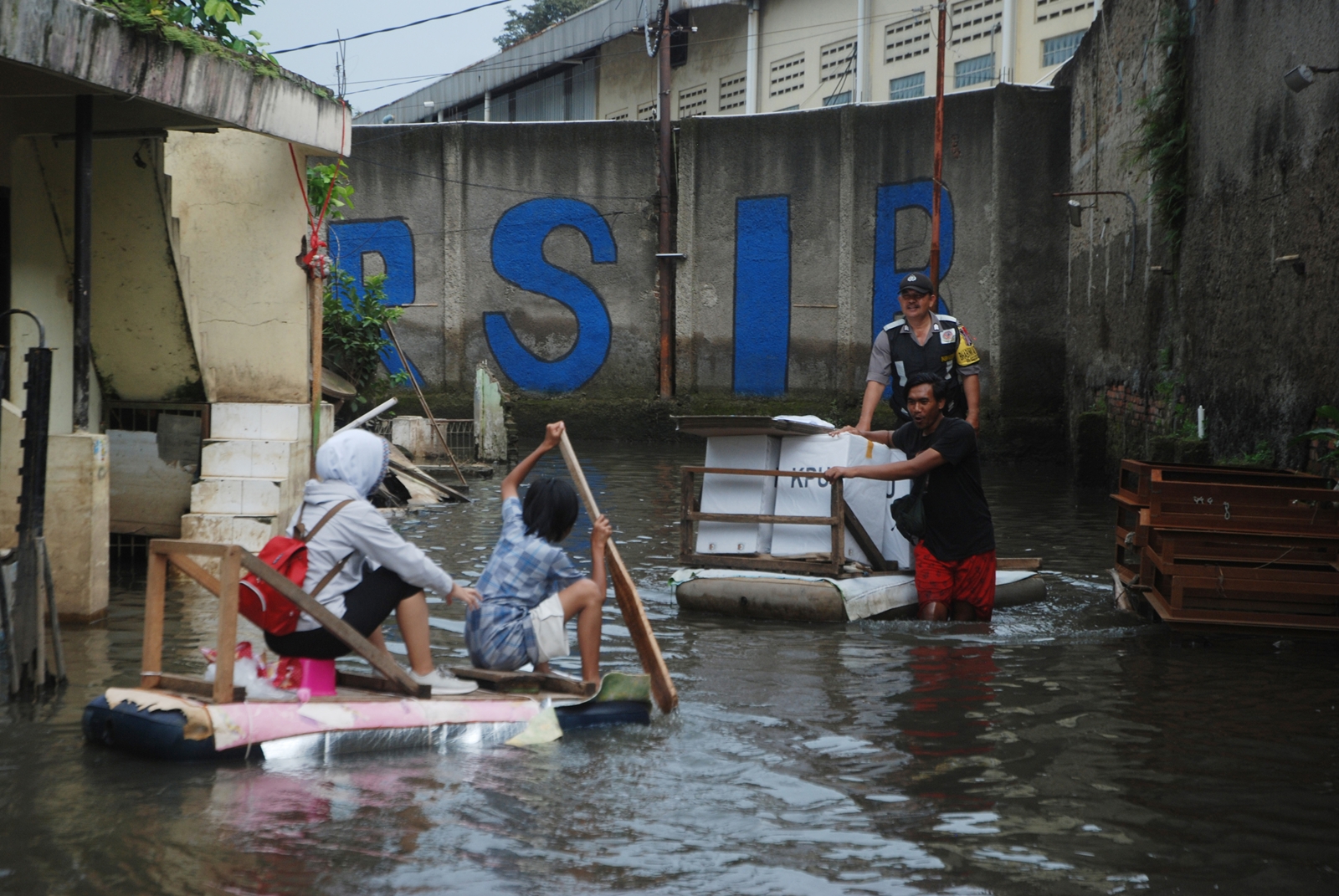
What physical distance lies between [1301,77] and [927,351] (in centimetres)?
342

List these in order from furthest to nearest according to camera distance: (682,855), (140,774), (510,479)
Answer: (510,479), (140,774), (682,855)

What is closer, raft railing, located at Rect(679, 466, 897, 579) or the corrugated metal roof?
raft railing, located at Rect(679, 466, 897, 579)

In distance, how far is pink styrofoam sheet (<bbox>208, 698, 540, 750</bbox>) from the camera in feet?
15.9

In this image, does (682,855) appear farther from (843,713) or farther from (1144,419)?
(1144,419)

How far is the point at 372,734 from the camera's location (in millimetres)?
5090

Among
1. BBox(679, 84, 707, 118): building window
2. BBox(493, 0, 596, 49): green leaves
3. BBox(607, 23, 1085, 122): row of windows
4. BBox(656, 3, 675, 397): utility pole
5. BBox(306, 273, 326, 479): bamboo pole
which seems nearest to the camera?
BBox(306, 273, 326, 479): bamboo pole

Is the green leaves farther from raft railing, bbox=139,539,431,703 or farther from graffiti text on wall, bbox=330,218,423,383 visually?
raft railing, bbox=139,539,431,703

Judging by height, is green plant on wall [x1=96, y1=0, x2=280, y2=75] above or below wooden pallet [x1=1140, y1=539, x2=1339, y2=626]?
above

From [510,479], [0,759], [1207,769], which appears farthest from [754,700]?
[0,759]

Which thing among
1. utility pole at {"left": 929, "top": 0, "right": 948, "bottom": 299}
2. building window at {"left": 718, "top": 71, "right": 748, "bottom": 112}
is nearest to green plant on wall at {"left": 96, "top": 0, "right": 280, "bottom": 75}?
utility pole at {"left": 929, "top": 0, "right": 948, "bottom": 299}

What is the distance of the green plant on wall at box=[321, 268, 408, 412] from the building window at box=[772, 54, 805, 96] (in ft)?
48.5

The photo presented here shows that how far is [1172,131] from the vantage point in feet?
42.9

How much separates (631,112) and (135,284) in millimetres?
22253

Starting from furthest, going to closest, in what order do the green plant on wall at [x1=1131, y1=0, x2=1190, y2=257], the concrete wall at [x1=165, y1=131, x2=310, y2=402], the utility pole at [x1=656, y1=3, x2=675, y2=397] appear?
the utility pole at [x1=656, y1=3, x2=675, y2=397] < the green plant on wall at [x1=1131, y1=0, x2=1190, y2=257] < the concrete wall at [x1=165, y1=131, x2=310, y2=402]
